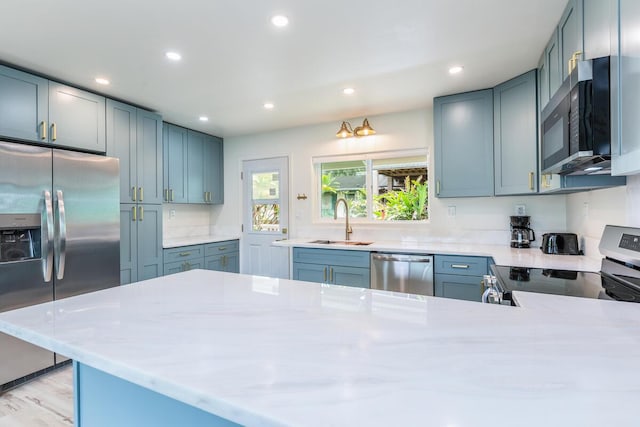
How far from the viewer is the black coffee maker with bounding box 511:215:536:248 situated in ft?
9.50

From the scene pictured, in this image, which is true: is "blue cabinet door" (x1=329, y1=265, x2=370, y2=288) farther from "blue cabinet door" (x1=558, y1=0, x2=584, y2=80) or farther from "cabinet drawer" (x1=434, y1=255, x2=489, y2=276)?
"blue cabinet door" (x1=558, y1=0, x2=584, y2=80)

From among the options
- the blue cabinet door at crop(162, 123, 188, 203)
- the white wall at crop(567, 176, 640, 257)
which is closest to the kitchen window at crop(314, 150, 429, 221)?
the white wall at crop(567, 176, 640, 257)

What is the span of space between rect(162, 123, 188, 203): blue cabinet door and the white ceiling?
0.80 m

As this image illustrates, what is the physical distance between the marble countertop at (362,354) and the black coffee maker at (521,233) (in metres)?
1.91

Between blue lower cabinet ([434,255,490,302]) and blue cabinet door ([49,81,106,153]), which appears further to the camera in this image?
blue lower cabinet ([434,255,490,302])

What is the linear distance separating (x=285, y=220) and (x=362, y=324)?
3.40 m

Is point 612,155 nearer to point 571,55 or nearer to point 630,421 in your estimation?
point 571,55

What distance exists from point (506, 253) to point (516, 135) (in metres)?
0.98

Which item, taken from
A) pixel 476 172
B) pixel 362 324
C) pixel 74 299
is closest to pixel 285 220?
pixel 476 172

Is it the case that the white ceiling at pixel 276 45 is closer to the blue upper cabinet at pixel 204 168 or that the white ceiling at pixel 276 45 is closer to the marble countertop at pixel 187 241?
the blue upper cabinet at pixel 204 168

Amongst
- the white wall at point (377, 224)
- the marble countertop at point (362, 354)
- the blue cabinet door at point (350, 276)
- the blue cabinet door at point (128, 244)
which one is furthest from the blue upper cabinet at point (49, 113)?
the blue cabinet door at point (350, 276)

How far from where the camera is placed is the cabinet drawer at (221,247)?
3.97 meters

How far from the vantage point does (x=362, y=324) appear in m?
0.87

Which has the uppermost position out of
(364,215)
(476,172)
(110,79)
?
(110,79)
